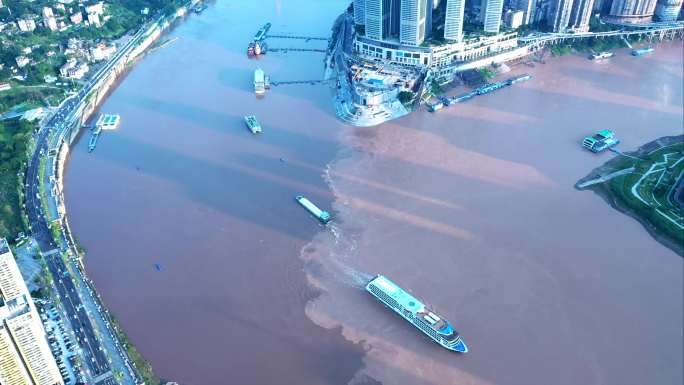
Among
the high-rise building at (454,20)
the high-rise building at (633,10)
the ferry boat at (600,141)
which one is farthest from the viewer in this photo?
the high-rise building at (633,10)

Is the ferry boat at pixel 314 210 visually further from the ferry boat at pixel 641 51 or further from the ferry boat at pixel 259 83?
the ferry boat at pixel 641 51

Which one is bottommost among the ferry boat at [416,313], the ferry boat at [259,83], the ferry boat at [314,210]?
the ferry boat at [416,313]

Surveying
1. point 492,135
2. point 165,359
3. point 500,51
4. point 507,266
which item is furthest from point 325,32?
point 165,359

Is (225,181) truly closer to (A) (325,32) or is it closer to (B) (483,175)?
(B) (483,175)

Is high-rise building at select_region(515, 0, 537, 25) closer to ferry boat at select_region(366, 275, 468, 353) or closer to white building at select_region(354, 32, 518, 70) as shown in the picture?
white building at select_region(354, 32, 518, 70)

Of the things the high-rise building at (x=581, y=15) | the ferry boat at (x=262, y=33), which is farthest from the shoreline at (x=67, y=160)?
the high-rise building at (x=581, y=15)

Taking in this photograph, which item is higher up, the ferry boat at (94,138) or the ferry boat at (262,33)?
the ferry boat at (262,33)

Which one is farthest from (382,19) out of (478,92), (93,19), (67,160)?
(93,19)

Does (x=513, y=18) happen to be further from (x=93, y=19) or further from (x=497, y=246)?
(x=93, y=19)
